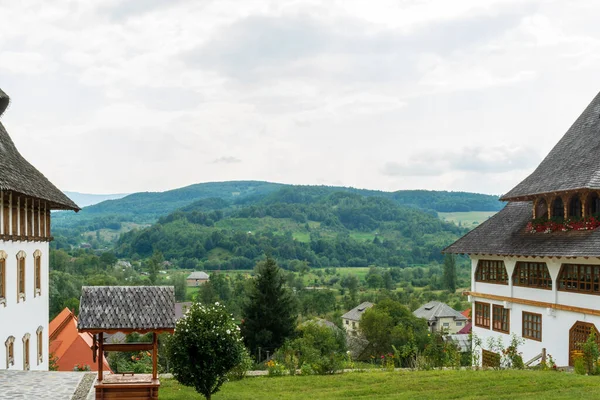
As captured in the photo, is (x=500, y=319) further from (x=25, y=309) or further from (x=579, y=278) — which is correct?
(x=25, y=309)

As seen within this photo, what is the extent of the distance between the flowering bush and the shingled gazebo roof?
1472cm

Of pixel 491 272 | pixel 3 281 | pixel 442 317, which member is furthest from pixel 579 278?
pixel 442 317

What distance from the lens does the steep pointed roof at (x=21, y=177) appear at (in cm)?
2034

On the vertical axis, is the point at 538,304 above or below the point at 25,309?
below

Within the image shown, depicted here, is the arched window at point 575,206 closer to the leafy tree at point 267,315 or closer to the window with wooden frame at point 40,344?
the window with wooden frame at point 40,344

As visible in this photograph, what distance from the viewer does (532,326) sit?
27250mm

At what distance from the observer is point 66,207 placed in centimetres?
2636

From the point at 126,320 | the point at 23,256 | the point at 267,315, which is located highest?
the point at 23,256

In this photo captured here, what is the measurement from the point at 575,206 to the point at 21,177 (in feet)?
64.9

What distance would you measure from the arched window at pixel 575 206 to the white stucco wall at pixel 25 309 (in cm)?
1995

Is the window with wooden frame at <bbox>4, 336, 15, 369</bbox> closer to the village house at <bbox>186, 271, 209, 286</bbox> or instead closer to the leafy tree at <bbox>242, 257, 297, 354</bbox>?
the leafy tree at <bbox>242, 257, 297, 354</bbox>

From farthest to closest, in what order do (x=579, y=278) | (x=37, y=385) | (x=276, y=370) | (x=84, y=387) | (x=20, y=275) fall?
(x=276, y=370) < (x=579, y=278) < (x=20, y=275) < (x=84, y=387) < (x=37, y=385)

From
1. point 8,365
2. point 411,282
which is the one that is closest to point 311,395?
point 8,365

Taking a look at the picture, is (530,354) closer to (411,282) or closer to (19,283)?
(19,283)
